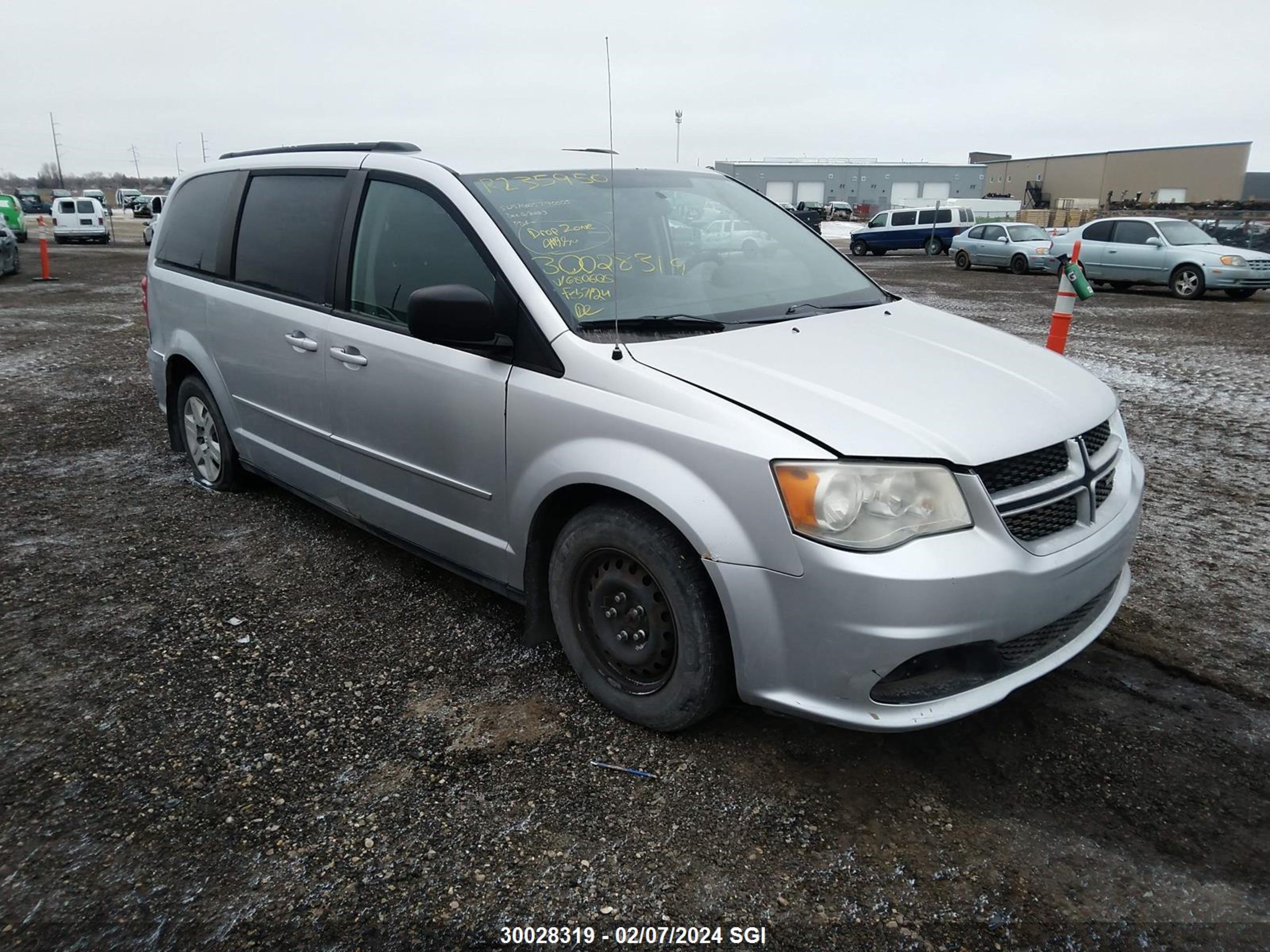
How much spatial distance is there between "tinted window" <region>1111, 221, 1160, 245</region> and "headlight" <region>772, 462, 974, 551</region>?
725 inches

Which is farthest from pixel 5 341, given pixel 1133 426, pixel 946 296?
pixel 946 296

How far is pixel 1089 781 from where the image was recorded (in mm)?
2674

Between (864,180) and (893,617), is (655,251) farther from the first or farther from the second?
(864,180)

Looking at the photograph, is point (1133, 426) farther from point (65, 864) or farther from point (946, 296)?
point (946, 296)

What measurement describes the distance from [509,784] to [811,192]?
8132 centimetres

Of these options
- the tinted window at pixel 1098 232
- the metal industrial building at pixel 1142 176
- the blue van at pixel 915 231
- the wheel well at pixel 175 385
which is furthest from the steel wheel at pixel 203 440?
the metal industrial building at pixel 1142 176

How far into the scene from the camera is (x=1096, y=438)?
290 cm

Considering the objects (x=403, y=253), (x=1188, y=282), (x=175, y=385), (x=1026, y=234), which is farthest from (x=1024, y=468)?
(x=1026, y=234)

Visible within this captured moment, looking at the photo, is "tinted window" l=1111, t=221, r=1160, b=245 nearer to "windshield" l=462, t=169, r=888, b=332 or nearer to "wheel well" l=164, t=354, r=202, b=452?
"windshield" l=462, t=169, r=888, b=332

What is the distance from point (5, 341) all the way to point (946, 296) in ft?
49.4

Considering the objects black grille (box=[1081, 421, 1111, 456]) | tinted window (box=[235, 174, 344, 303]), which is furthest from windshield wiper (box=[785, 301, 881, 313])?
tinted window (box=[235, 174, 344, 303])

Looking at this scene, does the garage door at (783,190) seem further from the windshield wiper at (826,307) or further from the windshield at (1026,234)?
the windshield wiper at (826,307)

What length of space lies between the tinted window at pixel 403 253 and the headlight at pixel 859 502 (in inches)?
51.8

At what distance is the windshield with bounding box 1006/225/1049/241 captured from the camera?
78.0 feet
